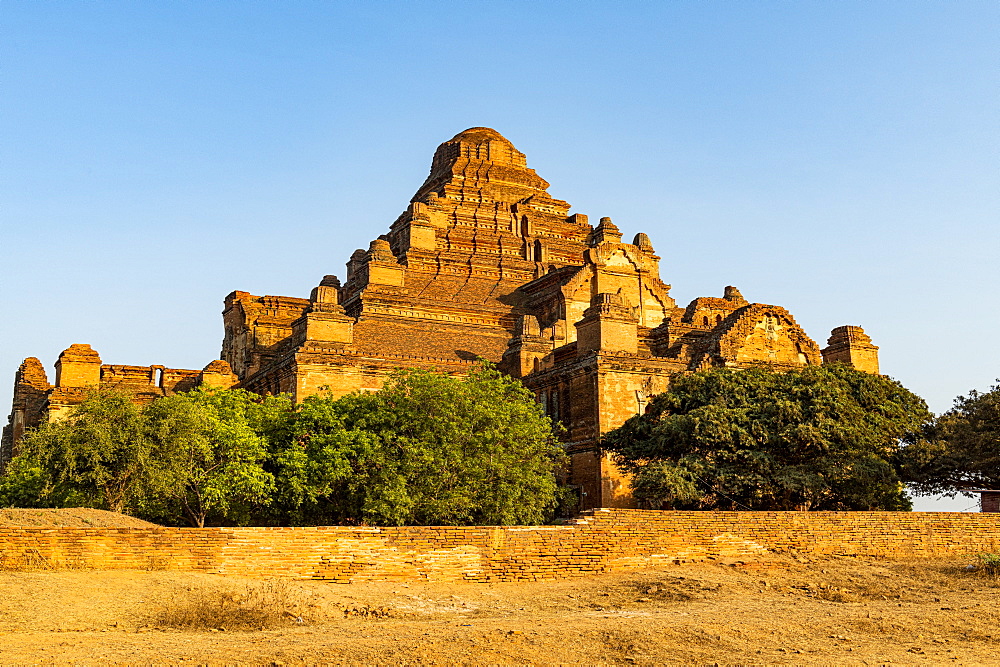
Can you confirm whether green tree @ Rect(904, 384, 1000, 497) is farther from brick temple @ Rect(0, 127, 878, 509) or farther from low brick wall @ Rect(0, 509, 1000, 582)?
brick temple @ Rect(0, 127, 878, 509)

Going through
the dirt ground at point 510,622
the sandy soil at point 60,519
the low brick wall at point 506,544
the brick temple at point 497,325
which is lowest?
the dirt ground at point 510,622

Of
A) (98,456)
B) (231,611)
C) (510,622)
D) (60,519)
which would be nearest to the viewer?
(231,611)

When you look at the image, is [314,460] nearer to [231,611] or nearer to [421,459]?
[421,459]

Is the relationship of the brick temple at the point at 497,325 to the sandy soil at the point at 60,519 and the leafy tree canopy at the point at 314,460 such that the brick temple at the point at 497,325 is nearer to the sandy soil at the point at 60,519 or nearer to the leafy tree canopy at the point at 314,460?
the leafy tree canopy at the point at 314,460

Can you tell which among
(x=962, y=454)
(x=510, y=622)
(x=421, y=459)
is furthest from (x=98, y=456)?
(x=962, y=454)

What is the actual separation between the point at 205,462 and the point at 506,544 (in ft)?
27.4

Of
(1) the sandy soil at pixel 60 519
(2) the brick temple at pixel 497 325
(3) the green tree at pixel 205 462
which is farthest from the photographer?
(2) the brick temple at pixel 497 325

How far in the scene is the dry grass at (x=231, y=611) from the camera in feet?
46.6

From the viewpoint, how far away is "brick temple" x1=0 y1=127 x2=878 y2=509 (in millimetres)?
31672

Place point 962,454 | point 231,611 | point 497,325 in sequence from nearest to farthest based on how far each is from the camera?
point 231,611 → point 962,454 → point 497,325

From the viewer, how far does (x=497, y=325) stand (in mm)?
42281

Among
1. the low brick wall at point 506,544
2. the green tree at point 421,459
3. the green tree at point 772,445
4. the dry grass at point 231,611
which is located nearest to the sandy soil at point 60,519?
the low brick wall at point 506,544

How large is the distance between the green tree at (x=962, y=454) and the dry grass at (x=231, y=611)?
17917mm

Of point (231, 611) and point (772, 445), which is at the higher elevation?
point (772, 445)
